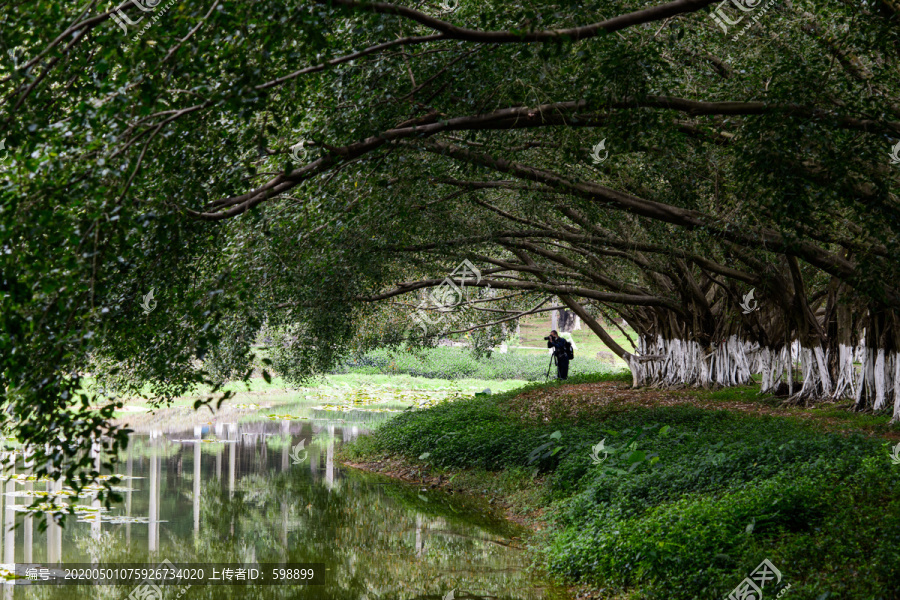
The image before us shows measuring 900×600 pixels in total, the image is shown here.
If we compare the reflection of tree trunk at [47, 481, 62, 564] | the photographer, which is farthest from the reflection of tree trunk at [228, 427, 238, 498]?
the photographer

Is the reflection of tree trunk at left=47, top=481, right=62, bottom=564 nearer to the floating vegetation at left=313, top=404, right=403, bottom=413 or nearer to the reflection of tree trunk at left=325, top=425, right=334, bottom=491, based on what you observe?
the reflection of tree trunk at left=325, top=425, right=334, bottom=491

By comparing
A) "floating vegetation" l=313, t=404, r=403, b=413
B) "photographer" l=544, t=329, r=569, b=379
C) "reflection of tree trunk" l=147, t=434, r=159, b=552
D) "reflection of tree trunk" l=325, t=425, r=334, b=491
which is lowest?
"reflection of tree trunk" l=325, t=425, r=334, b=491

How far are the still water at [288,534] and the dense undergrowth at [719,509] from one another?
89 cm

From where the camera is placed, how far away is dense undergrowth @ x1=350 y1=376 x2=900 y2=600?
19.3 ft

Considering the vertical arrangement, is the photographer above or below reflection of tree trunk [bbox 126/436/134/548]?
above

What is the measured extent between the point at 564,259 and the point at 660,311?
19.5 feet

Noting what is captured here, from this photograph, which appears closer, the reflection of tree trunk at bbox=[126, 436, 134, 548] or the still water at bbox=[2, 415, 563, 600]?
the still water at bbox=[2, 415, 563, 600]

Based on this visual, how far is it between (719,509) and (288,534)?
605 cm

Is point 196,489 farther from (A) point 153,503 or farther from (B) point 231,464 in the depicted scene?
(B) point 231,464

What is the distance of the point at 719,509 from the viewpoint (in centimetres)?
701

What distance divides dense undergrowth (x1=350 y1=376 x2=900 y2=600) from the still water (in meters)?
0.89

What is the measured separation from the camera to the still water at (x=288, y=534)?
26.9ft

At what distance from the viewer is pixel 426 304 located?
21594 mm

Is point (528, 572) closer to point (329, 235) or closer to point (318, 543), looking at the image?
point (318, 543)
